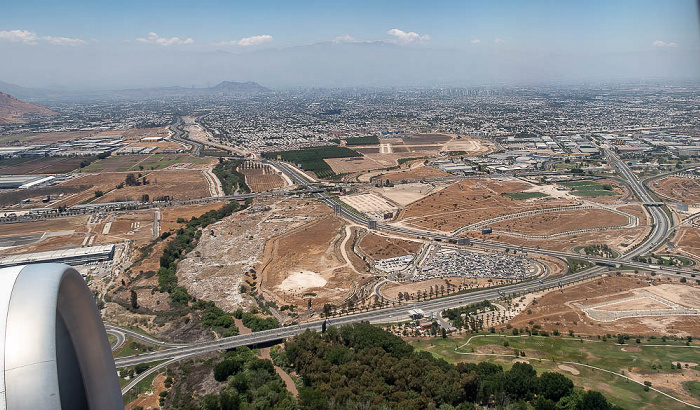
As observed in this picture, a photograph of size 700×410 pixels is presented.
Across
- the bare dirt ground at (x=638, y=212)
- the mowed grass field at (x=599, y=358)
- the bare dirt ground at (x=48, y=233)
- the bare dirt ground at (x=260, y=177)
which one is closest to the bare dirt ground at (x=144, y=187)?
the bare dirt ground at (x=260, y=177)

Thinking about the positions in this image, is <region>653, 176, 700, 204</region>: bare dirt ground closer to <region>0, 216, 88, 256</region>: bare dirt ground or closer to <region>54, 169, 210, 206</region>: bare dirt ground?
<region>54, 169, 210, 206</region>: bare dirt ground

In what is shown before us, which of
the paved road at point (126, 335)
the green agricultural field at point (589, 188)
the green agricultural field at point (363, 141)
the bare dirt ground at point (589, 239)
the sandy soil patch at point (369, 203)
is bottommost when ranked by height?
the paved road at point (126, 335)

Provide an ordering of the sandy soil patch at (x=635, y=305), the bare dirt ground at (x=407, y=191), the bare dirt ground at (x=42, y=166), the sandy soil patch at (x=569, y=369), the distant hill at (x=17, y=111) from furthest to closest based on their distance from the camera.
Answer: the distant hill at (x=17, y=111) → the bare dirt ground at (x=42, y=166) → the bare dirt ground at (x=407, y=191) → the sandy soil patch at (x=635, y=305) → the sandy soil patch at (x=569, y=369)

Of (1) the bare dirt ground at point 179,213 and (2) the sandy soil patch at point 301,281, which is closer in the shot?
(2) the sandy soil patch at point 301,281

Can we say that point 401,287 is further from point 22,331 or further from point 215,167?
point 215,167

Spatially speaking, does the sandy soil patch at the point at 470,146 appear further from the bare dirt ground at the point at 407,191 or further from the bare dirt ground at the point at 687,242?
the bare dirt ground at the point at 687,242
